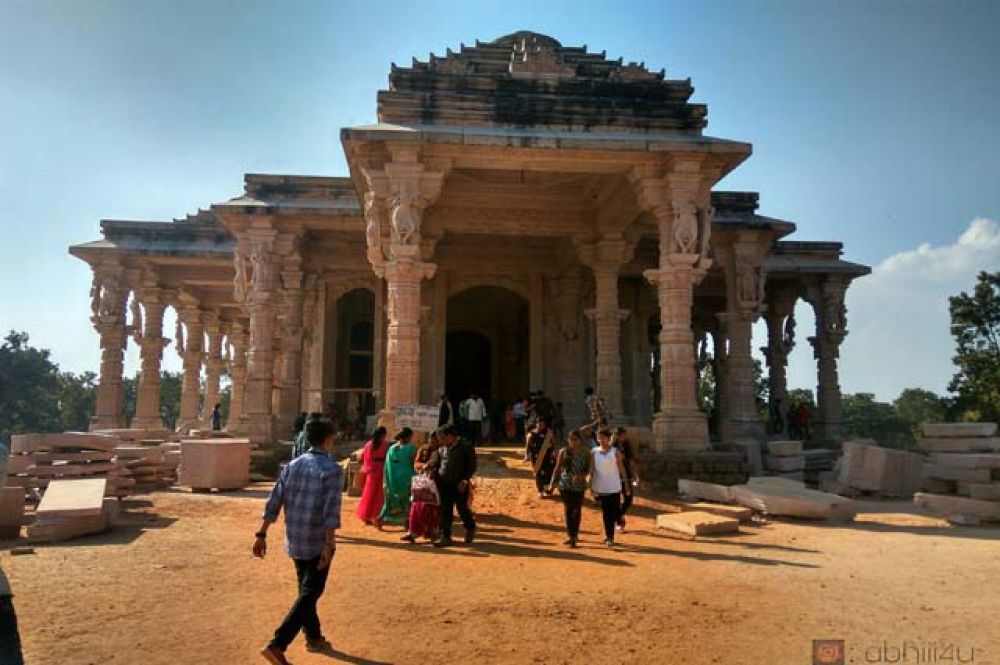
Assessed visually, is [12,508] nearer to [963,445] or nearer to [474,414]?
[474,414]

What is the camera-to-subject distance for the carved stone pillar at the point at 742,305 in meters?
14.6

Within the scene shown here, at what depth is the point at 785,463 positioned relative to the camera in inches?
492

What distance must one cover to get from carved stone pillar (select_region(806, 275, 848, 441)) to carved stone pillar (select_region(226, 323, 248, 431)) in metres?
17.1

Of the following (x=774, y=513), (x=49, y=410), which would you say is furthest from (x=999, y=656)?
(x=49, y=410)

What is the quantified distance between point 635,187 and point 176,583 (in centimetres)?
896

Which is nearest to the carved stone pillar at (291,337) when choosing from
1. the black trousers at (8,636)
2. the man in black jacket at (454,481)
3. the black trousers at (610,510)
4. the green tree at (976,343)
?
the man in black jacket at (454,481)

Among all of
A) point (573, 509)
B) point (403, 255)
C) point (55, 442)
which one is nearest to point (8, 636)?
point (573, 509)

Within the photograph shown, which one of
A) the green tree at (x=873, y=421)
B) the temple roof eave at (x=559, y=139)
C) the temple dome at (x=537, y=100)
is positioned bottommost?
the green tree at (x=873, y=421)

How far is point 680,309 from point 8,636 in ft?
32.3

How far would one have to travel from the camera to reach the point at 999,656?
3707 mm

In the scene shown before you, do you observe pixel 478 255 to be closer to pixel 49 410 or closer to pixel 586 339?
pixel 586 339

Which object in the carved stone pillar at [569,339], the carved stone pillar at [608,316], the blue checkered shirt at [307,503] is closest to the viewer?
the blue checkered shirt at [307,503]

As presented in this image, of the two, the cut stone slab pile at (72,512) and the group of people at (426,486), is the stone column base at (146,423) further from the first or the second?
the group of people at (426,486)

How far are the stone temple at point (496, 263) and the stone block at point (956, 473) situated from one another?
3.28 m
